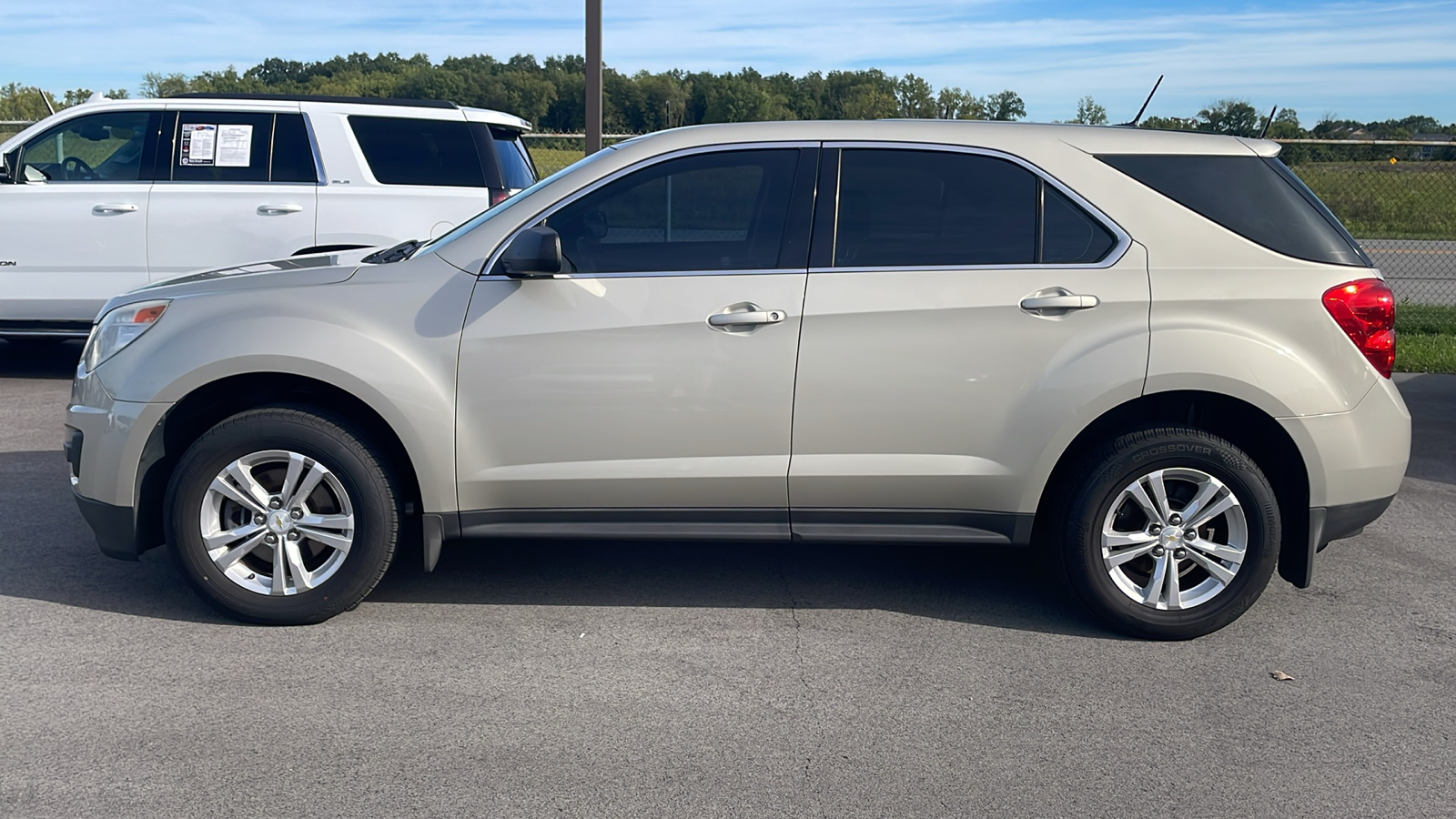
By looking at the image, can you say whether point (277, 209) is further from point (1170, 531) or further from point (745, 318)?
point (1170, 531)

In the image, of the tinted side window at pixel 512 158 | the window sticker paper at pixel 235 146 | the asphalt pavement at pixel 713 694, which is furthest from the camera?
the tinted side window at pixel 512 158

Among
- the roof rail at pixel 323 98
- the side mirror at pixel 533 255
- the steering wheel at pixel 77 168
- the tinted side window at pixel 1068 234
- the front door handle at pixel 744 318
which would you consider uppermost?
the roof rail at pixel 323 98

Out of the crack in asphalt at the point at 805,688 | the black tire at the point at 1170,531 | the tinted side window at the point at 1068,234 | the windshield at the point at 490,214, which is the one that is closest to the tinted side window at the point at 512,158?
the windshield at the point at 490,214

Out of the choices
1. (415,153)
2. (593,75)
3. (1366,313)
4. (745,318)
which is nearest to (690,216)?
(745,318)

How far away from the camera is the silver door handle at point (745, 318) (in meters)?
4.30

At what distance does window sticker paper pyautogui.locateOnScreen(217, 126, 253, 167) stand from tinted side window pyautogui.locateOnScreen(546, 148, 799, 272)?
527 cm

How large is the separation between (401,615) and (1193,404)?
305 cm

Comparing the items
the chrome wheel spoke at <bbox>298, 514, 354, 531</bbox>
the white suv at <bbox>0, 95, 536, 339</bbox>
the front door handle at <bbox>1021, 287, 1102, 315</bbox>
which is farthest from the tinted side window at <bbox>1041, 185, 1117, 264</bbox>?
the white suv at <bbox>0, 95, 536, 339</bbox>

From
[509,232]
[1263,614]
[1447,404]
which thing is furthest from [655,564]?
[1447,404]

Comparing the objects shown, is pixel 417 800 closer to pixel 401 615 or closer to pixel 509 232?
pixel 401 615

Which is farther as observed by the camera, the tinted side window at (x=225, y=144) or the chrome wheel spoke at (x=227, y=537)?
the tinted side window at (x=225, y=144)

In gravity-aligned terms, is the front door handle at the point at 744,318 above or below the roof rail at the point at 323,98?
below

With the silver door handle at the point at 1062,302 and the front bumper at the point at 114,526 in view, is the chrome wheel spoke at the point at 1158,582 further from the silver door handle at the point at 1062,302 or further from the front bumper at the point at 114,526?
the front bumper at the point at 114,526

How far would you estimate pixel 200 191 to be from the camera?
8.76 m
